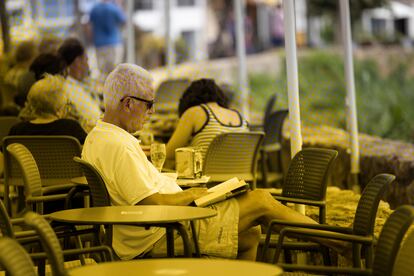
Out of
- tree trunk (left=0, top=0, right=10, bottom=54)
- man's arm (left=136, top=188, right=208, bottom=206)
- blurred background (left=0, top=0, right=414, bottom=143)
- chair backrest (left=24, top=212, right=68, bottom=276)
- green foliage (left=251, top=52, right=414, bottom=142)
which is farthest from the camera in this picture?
green foliage (left=251, top=52, right=414, bottom=142)

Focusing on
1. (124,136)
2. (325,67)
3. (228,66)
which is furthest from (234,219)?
(325,67)

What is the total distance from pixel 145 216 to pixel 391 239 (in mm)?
1018

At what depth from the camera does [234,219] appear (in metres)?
4.89

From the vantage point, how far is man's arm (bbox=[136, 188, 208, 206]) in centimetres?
465

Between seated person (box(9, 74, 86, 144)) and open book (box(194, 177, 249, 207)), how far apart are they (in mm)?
1887

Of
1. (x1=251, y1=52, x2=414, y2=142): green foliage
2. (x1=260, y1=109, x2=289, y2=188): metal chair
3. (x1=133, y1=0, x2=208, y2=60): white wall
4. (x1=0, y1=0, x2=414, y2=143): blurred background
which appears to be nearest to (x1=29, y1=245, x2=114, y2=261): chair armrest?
(x1=260, y1=109, x2=289, y2=188): metal chair

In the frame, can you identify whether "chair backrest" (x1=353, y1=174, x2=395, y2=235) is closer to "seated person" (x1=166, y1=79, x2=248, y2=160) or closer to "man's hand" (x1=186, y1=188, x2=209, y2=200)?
"man's hand" (x1=186, y1=188, x2=209, y2=200)

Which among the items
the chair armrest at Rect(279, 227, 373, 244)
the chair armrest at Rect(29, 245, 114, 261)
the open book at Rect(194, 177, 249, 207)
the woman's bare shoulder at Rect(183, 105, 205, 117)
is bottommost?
the chair armrest at Rect(279, 227, 373, 244)

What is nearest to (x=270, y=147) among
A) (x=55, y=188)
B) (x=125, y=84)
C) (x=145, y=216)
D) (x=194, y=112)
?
(x=194, y=112)

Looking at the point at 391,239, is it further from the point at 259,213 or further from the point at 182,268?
the point at 259,213

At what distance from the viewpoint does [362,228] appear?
4375 mm

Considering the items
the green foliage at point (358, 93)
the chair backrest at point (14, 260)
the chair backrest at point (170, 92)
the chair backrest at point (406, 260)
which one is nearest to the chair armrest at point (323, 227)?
the chair backrest at point (406, 260)

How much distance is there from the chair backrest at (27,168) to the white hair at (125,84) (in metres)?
0.55

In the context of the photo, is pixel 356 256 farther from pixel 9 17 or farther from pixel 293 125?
pixel 9 17
